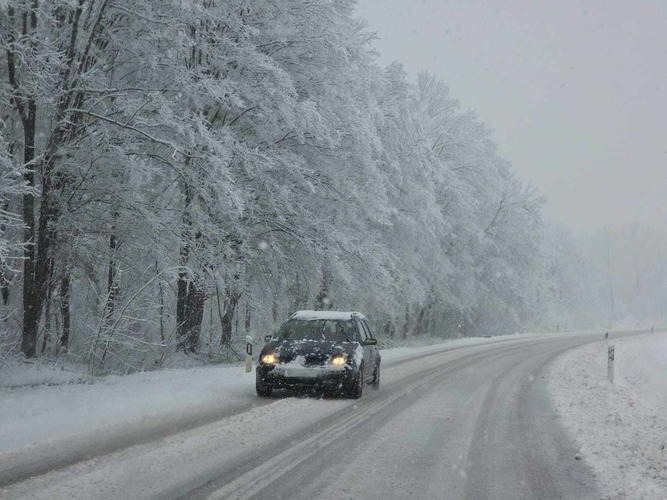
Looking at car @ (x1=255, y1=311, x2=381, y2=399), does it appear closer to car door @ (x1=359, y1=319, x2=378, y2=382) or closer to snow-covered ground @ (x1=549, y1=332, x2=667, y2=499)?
car door @ (x1=359, y1=319, x2=378, y2=382)

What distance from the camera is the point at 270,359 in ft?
38.5

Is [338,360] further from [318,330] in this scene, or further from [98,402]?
[98,402]

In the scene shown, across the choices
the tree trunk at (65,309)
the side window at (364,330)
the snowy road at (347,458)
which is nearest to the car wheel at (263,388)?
the snowy road at (347,458)

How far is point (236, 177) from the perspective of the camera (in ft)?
52.2

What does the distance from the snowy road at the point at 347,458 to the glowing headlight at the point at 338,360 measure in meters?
0.67

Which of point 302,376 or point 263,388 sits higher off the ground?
point 302,376

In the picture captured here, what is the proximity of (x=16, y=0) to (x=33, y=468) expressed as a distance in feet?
27.5

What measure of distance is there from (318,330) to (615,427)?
5.59 meters

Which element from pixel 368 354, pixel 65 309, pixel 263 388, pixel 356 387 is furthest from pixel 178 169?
pixel 356 387

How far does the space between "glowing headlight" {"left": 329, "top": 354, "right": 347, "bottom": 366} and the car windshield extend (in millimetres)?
904

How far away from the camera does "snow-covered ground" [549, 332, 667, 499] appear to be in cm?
643

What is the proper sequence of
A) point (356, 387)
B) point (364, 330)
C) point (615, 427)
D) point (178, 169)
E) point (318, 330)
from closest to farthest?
1. point (615, 427)
2. point (356, 387)
3. point (318, 330)
4. point (178, 169)
5. point (364, 330)

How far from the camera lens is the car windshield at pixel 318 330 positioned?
12750 millimetres

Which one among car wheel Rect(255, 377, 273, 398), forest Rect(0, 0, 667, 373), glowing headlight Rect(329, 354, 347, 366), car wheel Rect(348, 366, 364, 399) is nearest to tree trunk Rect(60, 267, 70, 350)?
forest Rect(0, 0, 667, 373)
